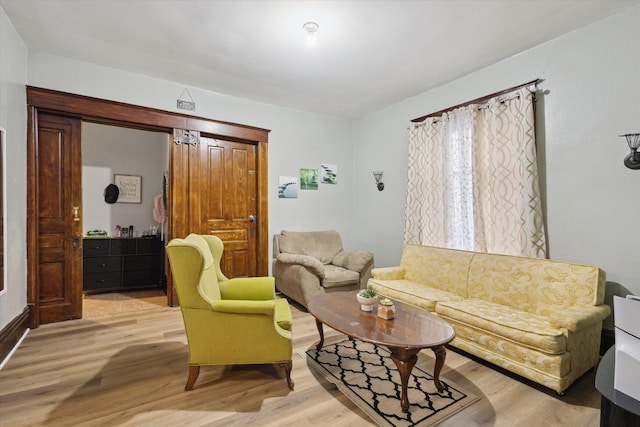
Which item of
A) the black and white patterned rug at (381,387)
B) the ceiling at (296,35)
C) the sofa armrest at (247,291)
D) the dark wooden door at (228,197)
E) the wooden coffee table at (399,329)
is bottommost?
the black and white patterned rug at (381,387)

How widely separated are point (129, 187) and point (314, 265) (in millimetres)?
3779

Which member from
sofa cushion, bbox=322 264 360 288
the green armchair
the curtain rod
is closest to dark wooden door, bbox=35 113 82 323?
the green armchair

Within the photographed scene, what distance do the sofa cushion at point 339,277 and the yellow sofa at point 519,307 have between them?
0.49 meters

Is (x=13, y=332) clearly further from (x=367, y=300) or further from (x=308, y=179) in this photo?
(x=308, y=179)

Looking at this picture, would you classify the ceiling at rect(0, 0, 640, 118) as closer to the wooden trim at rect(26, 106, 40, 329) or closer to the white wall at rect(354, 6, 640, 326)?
the white wall at rect(354, 6, 640, 326)

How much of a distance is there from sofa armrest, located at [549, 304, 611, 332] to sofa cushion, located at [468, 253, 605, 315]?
95 mm

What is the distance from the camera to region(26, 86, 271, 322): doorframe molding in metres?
3.06

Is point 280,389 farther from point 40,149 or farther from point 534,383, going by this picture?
point 40,149

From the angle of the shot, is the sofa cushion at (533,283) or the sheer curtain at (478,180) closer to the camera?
the sofa cushion at (533,283)

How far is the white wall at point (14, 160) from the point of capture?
2.51 meters

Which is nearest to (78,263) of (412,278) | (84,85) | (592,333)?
(84,85)

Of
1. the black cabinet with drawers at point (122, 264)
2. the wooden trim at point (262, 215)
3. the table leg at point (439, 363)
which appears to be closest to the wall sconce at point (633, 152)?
the table leg at point (439, 363)

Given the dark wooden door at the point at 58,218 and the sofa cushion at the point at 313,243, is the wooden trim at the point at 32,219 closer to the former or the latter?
the dark wooden door at the point at 58,218

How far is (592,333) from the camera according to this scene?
2.26 metres
